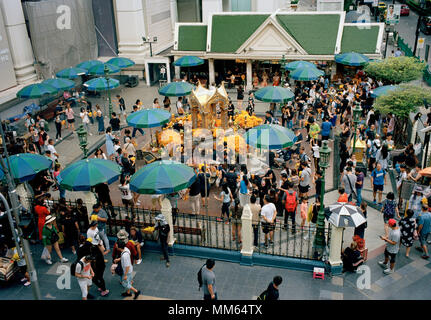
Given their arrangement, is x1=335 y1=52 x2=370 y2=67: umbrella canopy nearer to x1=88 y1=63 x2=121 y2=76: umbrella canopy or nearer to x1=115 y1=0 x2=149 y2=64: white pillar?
x1=88 y1=63 x2=121 y2=76: umbrella canopy

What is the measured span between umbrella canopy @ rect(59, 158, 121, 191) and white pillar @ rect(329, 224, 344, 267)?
6.39 metres

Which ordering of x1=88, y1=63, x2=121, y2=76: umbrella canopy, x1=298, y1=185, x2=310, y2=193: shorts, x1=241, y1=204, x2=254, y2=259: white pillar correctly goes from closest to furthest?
x1=241, y1=204, x2=254, y2=259: white pillar, x1=298, y1=185, x2=310, y2=193: shorts, x1=88, y1=63, x2=121, y2=76: umbrella canopy

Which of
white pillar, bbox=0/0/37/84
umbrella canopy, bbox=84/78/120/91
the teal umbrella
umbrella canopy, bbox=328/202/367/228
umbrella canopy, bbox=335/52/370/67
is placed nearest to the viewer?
umbrella canopy, bbox=328/202/367/228

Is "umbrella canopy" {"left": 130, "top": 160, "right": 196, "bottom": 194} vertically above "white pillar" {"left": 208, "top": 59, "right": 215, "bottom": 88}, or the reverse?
"umbrella canopy" {"left": 130, "top": 160, "right": 196, "bottom": 194}

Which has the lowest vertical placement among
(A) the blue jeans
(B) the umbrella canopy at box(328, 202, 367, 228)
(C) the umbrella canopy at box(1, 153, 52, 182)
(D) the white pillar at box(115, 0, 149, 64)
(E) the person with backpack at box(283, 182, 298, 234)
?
(A) the blue jeans

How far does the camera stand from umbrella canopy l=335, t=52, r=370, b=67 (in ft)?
81.1

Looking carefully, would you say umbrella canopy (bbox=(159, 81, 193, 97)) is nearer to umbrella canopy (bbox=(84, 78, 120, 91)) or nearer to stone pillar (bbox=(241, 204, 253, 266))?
umbrella canopy (bbox=(84, 78, 120, 91))

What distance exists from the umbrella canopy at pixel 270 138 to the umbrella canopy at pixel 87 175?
4727 mm

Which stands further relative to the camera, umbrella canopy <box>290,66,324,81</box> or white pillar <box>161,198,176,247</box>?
umbrella canopy <box>290,66,324,81</box>

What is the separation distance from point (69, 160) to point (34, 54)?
10.6 meters

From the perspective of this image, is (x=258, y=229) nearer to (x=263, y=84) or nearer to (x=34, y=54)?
(x=263, y=84)

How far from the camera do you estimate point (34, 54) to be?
26.0 metres

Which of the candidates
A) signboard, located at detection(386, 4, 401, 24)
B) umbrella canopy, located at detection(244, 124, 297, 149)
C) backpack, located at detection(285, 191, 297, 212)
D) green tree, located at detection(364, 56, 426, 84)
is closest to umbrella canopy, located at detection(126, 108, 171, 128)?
umbrella canopy, located at detection(244, 124, 297, 149)
